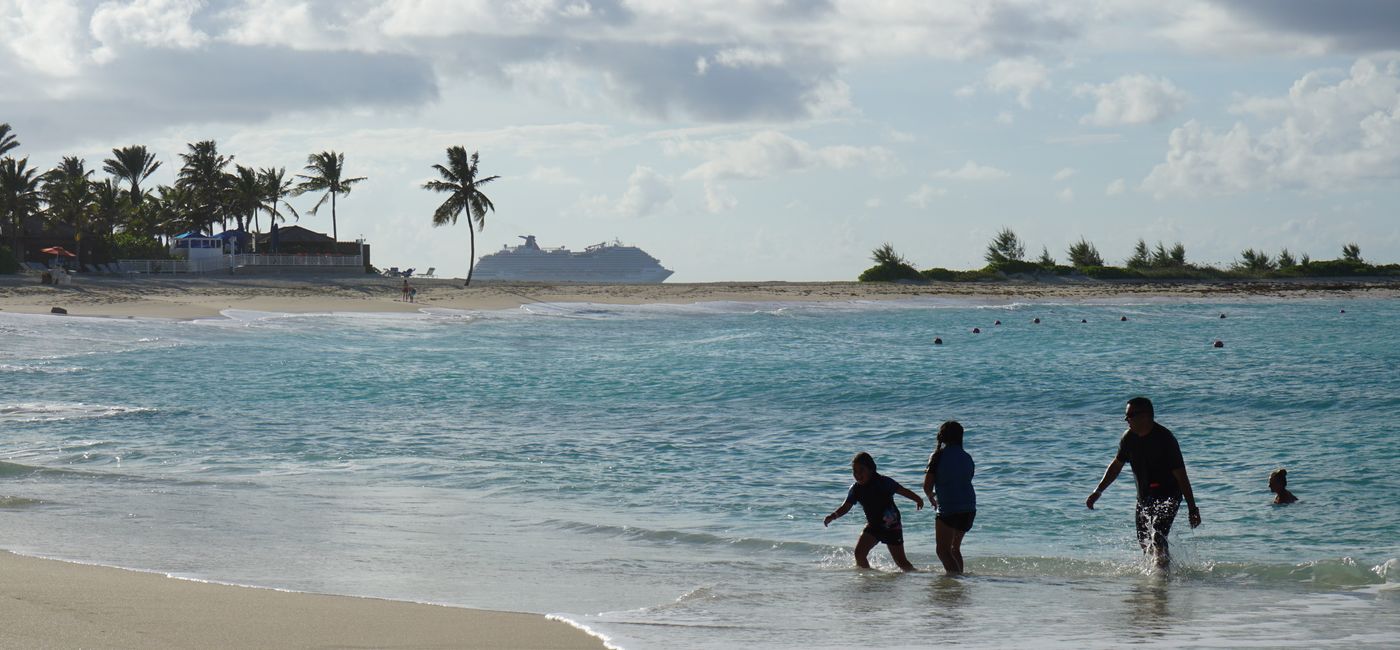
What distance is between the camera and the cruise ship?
16812 cm

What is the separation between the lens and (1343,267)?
76375mm

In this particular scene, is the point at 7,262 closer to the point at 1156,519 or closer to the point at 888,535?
the point at 888,535

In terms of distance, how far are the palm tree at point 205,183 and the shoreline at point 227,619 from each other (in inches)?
3145

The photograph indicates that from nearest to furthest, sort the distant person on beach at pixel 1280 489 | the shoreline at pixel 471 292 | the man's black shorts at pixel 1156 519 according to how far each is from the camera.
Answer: the man's black shorts at pixel 1156 519 < the distant person on beach at pixel 1280 489 < the shoreline at pixel 471 292

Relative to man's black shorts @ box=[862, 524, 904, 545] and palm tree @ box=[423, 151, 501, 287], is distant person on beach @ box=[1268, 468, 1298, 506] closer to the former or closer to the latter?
man's black shorts @ box=[862, 524, 904, 545]

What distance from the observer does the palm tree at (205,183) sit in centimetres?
8200

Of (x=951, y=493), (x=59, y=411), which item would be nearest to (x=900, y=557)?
(x=951, y=493)

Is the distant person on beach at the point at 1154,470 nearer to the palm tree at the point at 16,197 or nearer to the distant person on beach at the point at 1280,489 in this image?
the distant person on beach at the point at 1280,489

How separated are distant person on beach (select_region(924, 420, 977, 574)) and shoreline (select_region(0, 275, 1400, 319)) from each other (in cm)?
3818

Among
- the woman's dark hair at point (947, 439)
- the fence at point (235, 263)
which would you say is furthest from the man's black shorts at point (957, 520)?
the fence at point (235, 263)

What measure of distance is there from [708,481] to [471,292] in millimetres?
51670

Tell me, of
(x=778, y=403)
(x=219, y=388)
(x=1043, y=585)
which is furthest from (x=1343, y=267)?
(x=1043, y=585)

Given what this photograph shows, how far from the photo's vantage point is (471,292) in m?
64.4

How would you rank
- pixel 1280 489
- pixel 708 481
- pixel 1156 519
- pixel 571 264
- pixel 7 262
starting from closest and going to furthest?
1. pixel 1156 519
2. pixel 1280 489
3. pixel 708 481
4. pixel 7 262
5. pixel 571 264
